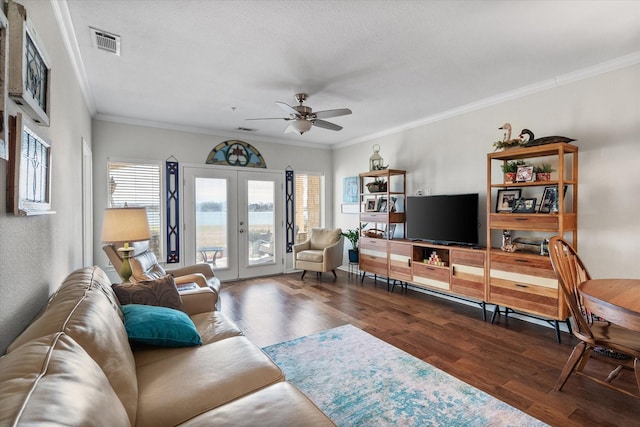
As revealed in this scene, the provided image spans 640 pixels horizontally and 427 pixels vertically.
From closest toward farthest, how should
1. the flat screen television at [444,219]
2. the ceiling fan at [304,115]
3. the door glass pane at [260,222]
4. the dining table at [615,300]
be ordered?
the dining table at [615,300] < the ceiling fan at [304,115] < the flat screen television at [444,219] < the door glass pane at [260,222]

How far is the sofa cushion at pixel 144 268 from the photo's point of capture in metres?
2.70

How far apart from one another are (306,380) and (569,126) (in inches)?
142

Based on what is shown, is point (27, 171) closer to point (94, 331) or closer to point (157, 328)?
point (94, 331)

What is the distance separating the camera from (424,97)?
378 centimetres

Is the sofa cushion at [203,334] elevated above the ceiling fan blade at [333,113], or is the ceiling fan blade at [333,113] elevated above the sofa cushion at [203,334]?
the ceiling fan blade at [333,113]

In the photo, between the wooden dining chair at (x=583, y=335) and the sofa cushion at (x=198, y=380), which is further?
the wooden dining chair at (x=583, y=335)

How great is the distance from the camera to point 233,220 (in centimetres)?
550

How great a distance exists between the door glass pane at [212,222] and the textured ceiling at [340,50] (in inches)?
60.8

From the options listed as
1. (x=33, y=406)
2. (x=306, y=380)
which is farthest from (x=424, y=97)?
(x=33, y=406)

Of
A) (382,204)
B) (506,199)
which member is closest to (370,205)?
(382,204)

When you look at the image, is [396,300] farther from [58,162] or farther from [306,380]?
[58,162]

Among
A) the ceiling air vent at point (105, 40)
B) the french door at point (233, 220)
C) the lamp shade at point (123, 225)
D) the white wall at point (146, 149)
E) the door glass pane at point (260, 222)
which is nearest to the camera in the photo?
the ceiling air vent at point (105, 40)

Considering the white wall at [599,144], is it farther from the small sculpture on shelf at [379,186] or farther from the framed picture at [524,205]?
the small sculpture on shelf at [379,186]

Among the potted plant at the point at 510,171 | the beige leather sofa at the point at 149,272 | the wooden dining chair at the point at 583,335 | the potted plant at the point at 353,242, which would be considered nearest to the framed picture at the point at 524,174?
the potted plant at the point at 510,171
